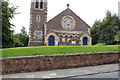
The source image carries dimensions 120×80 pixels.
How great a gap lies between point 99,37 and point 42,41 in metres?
20.8

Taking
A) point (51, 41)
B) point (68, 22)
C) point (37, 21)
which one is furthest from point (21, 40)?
point (68, 22)

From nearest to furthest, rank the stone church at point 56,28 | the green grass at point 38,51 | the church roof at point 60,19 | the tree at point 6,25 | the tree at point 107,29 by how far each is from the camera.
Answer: the green grass at point 38,51
the tree at point 6,25
the stone church at point 56,28
the church roof at point 60,19
the tree at point 107,29

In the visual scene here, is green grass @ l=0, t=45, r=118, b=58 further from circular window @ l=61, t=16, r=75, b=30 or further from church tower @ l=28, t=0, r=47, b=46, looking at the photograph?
circular window @ l=61, t=16, r=75, b=30

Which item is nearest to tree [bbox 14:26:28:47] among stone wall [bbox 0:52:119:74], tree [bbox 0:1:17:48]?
tree [bbox 0:1:17:48]

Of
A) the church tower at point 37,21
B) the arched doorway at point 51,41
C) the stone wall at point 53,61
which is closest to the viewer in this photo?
the stone wall at point 53,61

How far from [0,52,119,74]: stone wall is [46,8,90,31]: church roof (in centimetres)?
1823

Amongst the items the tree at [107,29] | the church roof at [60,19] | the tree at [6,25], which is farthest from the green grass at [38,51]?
the tree at [107,29]

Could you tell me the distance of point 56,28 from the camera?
30.1 metres

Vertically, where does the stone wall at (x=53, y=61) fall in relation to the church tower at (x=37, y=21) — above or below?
below

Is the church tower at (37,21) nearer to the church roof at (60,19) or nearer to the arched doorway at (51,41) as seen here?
the arched doorway at (51,41)

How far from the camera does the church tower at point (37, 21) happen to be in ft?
98.4

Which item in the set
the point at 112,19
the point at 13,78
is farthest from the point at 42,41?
the point at 112,19

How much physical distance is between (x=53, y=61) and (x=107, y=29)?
1291 inches

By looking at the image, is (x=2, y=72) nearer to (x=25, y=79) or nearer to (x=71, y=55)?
(x=25, y=79)
